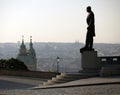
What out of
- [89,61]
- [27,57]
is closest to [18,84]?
[89,61]

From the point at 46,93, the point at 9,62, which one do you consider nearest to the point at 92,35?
the point at 46,93

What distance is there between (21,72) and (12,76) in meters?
1.06

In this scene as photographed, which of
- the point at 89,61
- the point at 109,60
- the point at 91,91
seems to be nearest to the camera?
the point at 91,91

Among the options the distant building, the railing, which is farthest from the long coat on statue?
the distant building

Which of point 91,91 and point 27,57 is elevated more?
point 27,57

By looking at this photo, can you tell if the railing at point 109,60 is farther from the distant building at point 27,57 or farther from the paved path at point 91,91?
the distant building at point 27,57

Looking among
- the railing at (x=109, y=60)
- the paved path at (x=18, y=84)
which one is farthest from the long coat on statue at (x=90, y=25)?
the paved path at (x=18, y=84)

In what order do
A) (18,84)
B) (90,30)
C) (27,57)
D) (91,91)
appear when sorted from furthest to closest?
(27,57)
(18,84)
(90,30)
(91,91)

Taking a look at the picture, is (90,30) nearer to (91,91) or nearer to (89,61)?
(89,61)

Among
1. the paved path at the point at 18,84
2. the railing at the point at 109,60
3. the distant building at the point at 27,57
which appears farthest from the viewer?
the distant building at the point at 27,57

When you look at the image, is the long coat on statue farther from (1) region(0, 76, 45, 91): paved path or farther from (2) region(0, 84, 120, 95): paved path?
(2) region(0, 84, 120, 95): paved path

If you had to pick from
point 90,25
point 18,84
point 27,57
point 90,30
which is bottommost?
point 18,84

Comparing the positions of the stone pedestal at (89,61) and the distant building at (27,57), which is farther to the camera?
the distant building at (27,57)

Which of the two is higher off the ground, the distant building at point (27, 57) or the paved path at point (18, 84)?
the distant building at point (27, 57)
